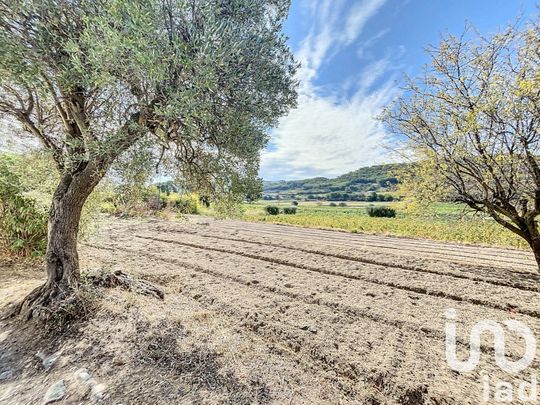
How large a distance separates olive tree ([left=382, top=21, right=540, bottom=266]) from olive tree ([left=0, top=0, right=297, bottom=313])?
4.59 m

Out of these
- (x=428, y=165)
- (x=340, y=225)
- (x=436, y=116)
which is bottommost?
(x=340, y=225)

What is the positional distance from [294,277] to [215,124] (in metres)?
5.43

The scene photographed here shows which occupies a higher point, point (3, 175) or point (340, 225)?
point (3, 175)

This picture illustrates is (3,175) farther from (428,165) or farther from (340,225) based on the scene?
(340,225)

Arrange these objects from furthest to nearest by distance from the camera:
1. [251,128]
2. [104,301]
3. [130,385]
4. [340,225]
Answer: [340,225] → [104,301] → [251,128] → [130,385]

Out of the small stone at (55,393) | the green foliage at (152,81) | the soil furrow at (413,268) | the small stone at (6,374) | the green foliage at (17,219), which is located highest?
the green foliage at (152,81)

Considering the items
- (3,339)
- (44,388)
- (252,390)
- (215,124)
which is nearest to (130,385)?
(44,388)

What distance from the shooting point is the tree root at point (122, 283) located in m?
5.32

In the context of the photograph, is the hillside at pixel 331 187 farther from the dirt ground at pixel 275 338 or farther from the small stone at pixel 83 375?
the small stone at pixel 83 375

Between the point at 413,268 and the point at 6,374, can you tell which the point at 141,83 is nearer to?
the point at 6,374

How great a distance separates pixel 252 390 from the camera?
3.11 metres

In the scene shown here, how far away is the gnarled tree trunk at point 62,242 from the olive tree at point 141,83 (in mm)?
19

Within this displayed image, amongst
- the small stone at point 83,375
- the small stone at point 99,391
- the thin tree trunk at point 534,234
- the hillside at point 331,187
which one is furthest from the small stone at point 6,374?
the hillside at point 331,187

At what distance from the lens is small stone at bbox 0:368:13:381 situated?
3.37 meters
